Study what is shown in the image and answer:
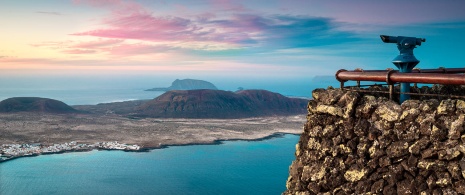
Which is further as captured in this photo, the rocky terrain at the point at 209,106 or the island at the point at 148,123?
the rocky terrain at the point at 209,106

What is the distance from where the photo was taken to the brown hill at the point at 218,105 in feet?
416

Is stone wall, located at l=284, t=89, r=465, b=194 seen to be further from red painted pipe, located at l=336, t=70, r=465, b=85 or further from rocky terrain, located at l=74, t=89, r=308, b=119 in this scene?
rocky terrain, located at l=74, t=89, r=308, b=119

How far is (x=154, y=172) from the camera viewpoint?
6719 centimetres

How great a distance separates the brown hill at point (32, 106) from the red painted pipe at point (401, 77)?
413 feet

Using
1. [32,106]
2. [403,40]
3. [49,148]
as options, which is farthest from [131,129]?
[403,40]

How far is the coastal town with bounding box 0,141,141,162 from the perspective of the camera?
72.3 metres

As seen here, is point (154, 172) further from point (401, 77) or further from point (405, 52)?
point (401, 77)

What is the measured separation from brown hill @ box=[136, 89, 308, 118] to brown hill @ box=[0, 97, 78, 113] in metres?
23.1

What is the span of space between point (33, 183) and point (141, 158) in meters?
18.6

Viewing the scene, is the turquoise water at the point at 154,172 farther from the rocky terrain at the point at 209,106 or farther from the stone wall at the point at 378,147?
the stone wall at the point at 378,147

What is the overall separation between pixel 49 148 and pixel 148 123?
34.0m

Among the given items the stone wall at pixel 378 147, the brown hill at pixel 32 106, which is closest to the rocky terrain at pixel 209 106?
the brown hill at pixel 32 106

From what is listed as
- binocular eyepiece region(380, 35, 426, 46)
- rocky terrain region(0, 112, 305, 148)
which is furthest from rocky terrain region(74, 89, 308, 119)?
binocular eyepiece region(380, 35, 426, 46)

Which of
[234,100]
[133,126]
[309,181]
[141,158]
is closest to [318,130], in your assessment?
[309,181]
